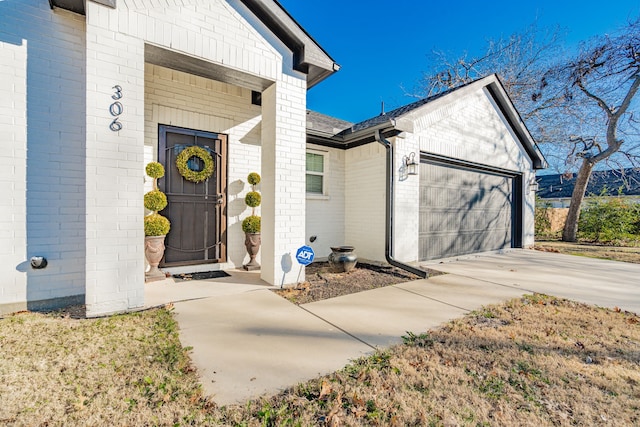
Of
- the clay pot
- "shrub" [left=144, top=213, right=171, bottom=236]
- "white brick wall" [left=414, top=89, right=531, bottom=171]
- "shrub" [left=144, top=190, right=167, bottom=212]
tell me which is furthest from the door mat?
"white brick wall" [left=414, top=89, right=531, bottom=171]

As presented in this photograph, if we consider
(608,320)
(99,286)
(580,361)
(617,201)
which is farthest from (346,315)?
(617,201)

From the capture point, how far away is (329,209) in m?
7.15

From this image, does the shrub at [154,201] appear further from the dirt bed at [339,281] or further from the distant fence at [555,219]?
the distant fence at [555,219]

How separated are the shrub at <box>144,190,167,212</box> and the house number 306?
146 centimetres

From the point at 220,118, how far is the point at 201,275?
9.70 feet

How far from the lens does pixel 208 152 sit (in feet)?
17.2

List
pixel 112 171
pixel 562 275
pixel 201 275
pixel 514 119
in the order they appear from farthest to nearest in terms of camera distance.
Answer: pixel 514 119
pixel 562 275
pixel 201 275
pixel 112 171

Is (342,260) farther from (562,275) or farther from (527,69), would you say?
(527,69)

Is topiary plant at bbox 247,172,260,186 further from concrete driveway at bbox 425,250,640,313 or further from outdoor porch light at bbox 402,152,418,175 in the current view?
concrete driveway at bbox 425,250,640,313

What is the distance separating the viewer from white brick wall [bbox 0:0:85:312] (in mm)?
3182

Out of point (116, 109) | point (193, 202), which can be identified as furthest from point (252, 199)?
point (116, 109)

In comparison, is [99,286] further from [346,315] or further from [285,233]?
[346,315]

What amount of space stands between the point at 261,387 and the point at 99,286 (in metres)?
2.39

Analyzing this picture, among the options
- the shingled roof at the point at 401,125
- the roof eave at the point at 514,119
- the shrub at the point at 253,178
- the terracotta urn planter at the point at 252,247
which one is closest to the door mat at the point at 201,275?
the terracotta urn planter at the point at 252,247
